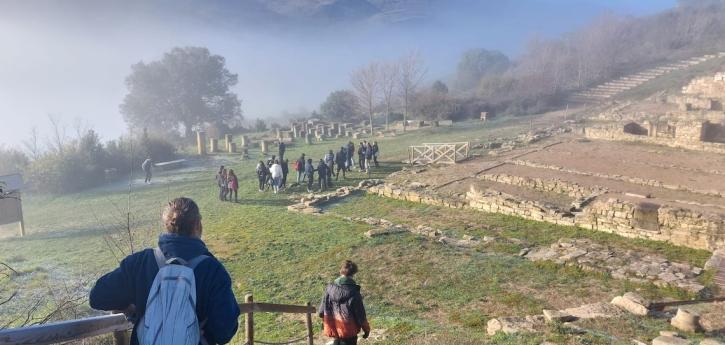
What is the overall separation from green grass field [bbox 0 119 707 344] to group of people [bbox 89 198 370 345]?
4331mm

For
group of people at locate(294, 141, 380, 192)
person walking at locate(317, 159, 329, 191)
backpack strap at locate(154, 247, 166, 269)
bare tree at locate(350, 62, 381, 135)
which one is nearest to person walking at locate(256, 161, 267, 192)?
group of people at locate(294, 141, 380, 192)

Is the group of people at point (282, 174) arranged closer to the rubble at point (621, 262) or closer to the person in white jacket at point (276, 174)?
the person in white jacket at point (276, 174)

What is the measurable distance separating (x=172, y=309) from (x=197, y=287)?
0.16 m

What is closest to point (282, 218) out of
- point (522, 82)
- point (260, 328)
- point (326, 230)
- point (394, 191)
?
point (326, 230)

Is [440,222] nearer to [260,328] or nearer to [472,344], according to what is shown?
[260,328]

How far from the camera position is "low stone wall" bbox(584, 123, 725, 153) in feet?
73.7

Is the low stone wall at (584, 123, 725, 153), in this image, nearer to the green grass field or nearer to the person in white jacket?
the green grass field

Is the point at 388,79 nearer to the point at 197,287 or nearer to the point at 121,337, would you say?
the point at 121,337

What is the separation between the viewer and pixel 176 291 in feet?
9.16

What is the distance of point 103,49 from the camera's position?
148375 mm

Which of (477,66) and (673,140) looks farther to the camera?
(477,66)

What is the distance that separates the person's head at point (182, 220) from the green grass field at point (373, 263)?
14.5 feet

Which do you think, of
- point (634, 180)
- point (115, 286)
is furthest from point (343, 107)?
point (115, 286)

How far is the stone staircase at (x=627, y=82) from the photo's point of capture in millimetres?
46906
